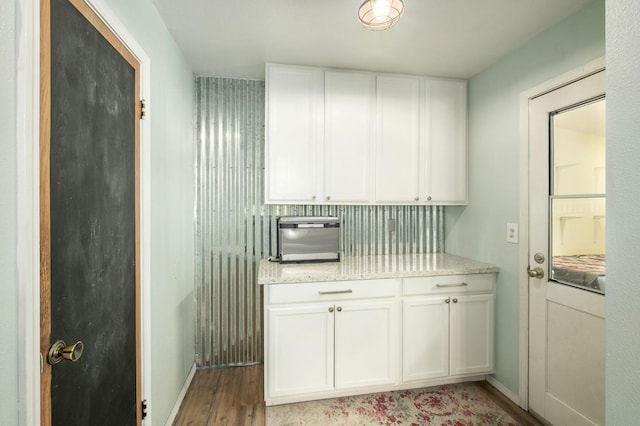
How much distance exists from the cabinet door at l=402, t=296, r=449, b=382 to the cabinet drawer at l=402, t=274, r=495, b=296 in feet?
0.20

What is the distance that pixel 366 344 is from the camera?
2.07m

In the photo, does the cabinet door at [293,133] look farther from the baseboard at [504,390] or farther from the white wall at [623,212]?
the baseboard at [504,390]

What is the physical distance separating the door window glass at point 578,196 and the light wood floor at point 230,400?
1.02m

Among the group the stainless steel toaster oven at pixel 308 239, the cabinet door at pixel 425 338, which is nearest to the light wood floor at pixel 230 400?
the cabinet door at pixel 425 338

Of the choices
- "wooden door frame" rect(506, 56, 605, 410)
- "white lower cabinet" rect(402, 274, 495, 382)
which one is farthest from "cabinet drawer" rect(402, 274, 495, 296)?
"wooden door frame" rect(506, 56, 605, 410)

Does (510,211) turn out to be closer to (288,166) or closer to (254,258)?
(288,166)

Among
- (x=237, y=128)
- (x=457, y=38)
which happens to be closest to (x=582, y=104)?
(x=457, y=38)

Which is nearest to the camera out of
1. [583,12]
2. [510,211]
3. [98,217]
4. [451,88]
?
[98,217]

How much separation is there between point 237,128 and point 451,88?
186 centimetres

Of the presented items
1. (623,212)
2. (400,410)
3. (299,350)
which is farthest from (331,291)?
(623,212)

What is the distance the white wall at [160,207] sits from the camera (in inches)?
27.4

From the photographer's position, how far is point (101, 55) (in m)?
1.12

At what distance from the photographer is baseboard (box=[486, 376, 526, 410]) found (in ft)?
6.79

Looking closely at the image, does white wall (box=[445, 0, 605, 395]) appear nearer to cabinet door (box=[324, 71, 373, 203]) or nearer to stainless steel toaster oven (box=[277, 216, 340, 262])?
cabinet door (box=[324, 71, 373, 203])
